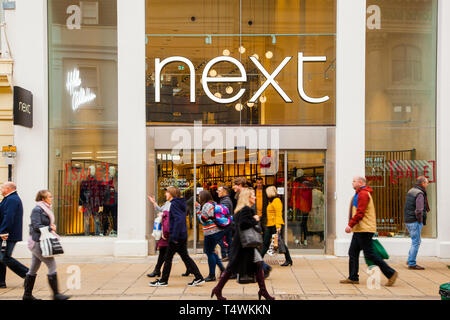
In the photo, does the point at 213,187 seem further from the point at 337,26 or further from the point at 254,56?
the point at 337,26

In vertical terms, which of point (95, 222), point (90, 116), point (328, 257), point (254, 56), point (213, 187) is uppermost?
point (254, 56)

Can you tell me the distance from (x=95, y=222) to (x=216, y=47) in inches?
206

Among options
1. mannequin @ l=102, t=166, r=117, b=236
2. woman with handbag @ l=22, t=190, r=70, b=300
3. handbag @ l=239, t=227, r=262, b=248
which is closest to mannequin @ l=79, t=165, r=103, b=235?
mannequin @ l=102, t=166, r=117, b=236

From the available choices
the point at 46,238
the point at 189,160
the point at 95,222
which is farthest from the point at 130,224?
the point at 46,238

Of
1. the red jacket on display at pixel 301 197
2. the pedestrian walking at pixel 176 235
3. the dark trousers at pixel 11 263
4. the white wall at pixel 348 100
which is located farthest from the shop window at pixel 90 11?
the red jacket on display at pixel 301 197

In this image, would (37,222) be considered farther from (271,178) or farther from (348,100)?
(348,100)

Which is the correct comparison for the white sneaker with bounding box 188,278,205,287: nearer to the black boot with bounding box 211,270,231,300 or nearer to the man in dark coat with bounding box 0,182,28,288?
the black boot with bounding box 211,270,231,300

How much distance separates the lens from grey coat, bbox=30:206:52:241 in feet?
22.6

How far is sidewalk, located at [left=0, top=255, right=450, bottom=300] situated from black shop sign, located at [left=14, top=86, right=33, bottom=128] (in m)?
3.29

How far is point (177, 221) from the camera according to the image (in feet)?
26.0

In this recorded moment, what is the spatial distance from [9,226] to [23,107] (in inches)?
142

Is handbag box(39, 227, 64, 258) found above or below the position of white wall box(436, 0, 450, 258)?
below

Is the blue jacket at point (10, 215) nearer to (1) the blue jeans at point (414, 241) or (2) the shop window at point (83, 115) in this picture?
(2) the shop window at point (83, 115)
